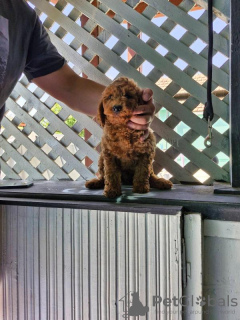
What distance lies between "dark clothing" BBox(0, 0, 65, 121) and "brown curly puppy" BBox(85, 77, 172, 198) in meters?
0.42

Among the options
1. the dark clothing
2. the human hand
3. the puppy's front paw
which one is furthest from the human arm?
the puppy's front paw

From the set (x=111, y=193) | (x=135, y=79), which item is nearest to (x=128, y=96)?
(x=111, y=193)

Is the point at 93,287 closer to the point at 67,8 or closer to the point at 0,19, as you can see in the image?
the point at 0,19

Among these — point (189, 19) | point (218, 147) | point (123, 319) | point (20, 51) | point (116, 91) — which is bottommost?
point (123, 319)

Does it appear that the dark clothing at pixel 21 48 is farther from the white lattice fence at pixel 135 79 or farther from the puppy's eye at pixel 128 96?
the puppy's eye at pixel 128 96

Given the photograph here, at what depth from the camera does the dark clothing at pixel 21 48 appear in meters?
0.97

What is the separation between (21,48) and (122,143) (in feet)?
1.94

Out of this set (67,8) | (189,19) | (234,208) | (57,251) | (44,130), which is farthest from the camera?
(44,130)

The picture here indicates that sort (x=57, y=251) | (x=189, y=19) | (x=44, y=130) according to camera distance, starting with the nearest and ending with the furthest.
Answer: (x=57, y=251) < (x=189, y=19) < (x=44, y=130)

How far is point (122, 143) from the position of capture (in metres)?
0.86

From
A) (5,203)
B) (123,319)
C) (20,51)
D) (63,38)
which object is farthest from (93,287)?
(63,38)

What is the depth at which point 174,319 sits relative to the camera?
2.41ft

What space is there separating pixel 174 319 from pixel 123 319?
0.14 meters

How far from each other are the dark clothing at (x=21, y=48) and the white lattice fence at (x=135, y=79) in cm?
21
